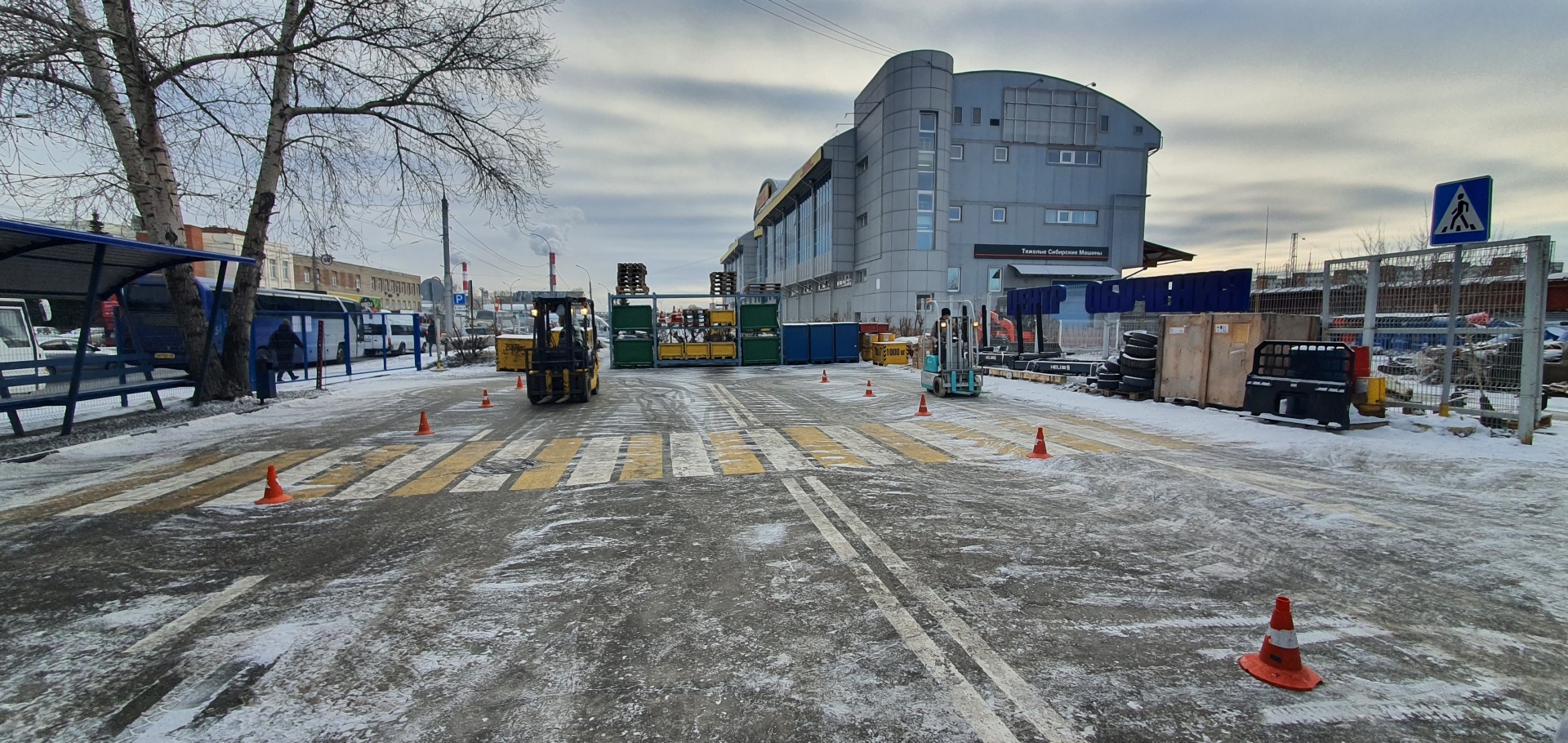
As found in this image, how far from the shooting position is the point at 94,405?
1300cm

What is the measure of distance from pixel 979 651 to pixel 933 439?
6.28 metres

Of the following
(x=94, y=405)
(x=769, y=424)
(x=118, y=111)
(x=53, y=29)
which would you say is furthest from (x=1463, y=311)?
(x=94, y=405)

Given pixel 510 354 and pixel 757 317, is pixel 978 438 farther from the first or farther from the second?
pixel 510 354

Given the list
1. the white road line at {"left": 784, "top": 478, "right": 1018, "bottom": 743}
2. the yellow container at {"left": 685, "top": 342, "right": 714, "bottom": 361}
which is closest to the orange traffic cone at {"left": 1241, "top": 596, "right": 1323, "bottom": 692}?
the white road line at {"left": 784, "top": 478, "right": 1018, "bottom": 743}

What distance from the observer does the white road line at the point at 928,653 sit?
8.36ft

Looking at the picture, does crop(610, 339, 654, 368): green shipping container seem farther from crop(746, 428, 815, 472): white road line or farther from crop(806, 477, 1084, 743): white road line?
crop(806, 477, 1084, 743): white road line

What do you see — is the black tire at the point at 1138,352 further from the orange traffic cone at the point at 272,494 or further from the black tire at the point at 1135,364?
the orange traffic cone at the point at 272,494

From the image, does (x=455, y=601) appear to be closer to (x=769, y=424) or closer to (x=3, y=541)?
(x=3, y=541)

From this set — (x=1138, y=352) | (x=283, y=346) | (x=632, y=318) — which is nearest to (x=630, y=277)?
(x=632, y=318)

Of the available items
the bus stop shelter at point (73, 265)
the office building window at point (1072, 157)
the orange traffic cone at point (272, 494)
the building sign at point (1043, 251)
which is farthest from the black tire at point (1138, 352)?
the office building window at point (1072, 157)

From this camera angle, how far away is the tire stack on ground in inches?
517

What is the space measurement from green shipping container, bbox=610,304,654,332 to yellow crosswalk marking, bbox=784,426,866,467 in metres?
Answer: 16.8

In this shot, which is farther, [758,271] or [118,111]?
[758,271]

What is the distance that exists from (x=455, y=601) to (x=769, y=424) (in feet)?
23.5
